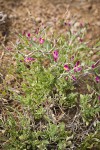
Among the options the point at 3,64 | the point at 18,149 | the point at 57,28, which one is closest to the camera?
the point at 18,149

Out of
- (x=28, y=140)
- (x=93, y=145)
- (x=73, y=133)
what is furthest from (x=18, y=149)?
(x=93, y=145)

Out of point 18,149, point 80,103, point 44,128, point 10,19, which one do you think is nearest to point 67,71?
point 80,103

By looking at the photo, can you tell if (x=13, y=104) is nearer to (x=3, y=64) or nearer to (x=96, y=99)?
(x=3, y=64)

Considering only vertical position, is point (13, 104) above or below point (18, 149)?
above

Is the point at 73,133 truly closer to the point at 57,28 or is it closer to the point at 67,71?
the point at 67,71

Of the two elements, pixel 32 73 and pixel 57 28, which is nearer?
pixel 32 73

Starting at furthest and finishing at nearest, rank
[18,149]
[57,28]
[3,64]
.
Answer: [57,28]
[3,64]
[18,149]

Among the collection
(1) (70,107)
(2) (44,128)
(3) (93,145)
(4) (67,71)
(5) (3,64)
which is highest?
(5) (3,64)
